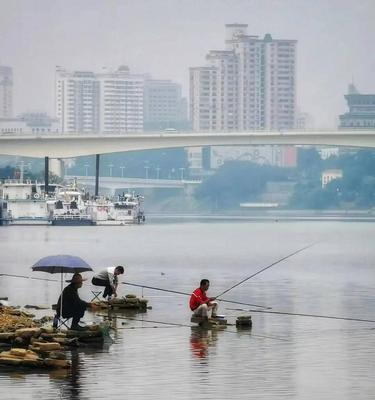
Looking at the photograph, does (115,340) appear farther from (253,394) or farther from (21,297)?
(21,297)

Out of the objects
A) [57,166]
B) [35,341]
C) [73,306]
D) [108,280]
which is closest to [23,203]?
[57,166]

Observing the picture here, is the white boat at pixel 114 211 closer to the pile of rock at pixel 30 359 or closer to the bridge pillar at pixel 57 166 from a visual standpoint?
the bridge pillar at pixel 57 166

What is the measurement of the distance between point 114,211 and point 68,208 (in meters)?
7.88

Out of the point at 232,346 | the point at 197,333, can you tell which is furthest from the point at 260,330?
the point at 232,346

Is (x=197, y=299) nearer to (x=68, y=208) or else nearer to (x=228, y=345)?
(x=228, y=345)

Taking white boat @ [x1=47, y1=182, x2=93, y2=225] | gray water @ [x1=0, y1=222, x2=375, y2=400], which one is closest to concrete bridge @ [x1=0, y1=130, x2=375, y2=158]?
white boat @ [x1=47, y1=182, x2=93, y2=225]

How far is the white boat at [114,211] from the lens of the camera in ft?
534

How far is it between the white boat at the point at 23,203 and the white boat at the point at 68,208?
1.41m

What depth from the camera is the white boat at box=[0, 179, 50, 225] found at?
160 metres

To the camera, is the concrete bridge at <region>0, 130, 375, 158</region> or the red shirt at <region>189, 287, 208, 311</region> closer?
the red shirt at <region>189, 287, 208, 311</region>

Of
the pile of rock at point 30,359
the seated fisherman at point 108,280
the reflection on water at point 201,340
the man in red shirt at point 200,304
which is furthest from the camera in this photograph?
the seated fisherman at point 108,280

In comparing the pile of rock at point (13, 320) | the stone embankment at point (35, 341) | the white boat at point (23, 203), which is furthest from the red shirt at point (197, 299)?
the white boat at point (23, 203)

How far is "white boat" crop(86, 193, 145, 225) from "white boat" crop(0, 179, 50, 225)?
15.4ft

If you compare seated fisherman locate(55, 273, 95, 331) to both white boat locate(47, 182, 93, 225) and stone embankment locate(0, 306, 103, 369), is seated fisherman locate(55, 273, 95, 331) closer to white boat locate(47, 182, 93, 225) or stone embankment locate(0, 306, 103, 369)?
stone embankment locate(0, 306, 103, 369)
